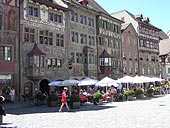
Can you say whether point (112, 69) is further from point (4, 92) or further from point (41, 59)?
point (4, 92)

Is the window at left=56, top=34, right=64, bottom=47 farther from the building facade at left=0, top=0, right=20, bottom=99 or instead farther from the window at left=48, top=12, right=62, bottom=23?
the building facade at left=0, top=0, right=20, bottom=99

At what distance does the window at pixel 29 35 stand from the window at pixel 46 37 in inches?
46.0

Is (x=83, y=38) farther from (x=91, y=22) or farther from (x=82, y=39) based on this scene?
(x=91, y=22)

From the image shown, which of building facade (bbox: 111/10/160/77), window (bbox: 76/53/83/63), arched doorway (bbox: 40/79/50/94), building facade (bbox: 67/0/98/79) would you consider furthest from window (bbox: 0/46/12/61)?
building facade (bbox: 111/10/160/77)

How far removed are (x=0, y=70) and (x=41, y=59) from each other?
4.88m

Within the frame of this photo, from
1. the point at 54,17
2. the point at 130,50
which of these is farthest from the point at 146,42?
the point at 54,17

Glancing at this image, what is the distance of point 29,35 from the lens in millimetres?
31938

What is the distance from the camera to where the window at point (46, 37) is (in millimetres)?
33406

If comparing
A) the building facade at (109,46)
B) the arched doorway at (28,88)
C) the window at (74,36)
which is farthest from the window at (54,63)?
the building facade at (109,46)

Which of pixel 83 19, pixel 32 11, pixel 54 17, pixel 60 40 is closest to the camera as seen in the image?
pixel 32 11

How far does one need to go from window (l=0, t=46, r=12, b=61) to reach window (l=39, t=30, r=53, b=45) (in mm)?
4471

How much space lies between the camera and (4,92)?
95.0ft

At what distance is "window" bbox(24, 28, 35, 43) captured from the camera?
3162 centimetres

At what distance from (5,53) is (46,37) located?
602cm
